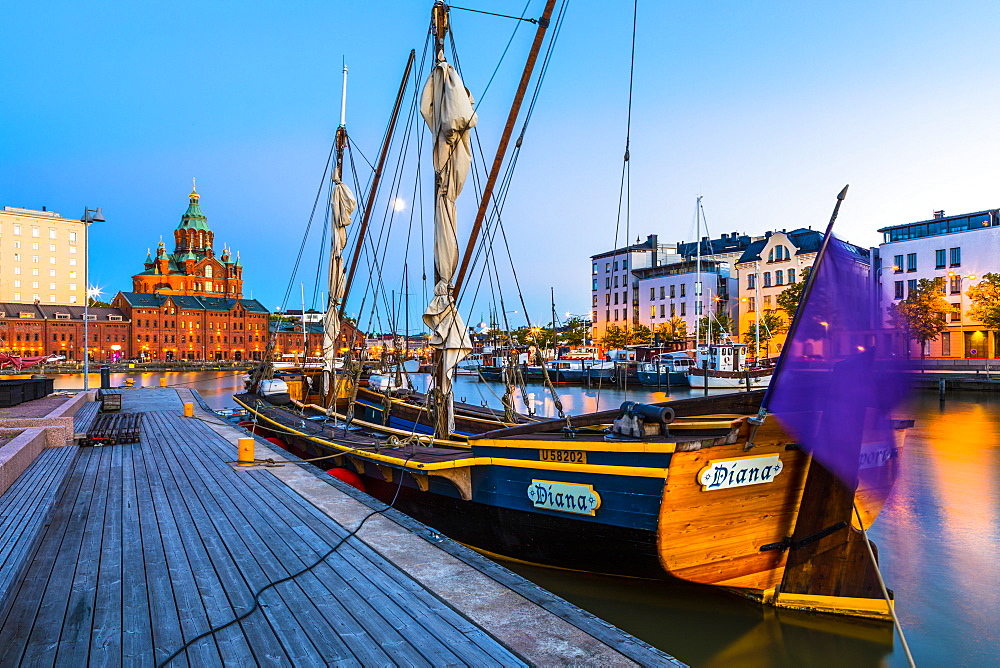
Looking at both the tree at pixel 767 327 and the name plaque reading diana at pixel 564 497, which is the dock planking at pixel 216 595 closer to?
the name plaque reading diana at pixel 564 497

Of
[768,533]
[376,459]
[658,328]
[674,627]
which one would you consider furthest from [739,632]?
[658,328]

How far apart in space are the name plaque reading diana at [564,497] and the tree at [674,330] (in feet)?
239

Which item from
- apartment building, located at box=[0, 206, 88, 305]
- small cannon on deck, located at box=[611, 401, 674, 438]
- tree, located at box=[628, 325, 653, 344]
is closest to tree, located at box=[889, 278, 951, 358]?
tree, located at box=[628, 325, 653, 344]

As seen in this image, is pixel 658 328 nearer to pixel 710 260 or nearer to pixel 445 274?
pixel 710 260

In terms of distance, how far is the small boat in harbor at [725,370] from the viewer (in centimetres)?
5309

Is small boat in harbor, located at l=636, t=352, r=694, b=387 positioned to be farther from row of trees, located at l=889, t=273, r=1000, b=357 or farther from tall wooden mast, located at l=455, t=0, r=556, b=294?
tall wooden mast, located at l=455, t=0, r=556, b=294

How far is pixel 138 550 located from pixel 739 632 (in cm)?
764

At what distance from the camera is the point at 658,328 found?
8469cm

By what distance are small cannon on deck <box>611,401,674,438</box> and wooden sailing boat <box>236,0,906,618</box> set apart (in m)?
0.02

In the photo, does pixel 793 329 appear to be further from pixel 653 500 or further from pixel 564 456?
pixel 564 456

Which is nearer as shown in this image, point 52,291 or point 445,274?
point 445,274

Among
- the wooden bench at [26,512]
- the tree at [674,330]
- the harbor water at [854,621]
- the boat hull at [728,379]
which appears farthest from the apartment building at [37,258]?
the harbor water at [854,621]

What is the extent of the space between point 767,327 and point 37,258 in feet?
438

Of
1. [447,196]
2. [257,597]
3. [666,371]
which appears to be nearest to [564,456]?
[257,597]
